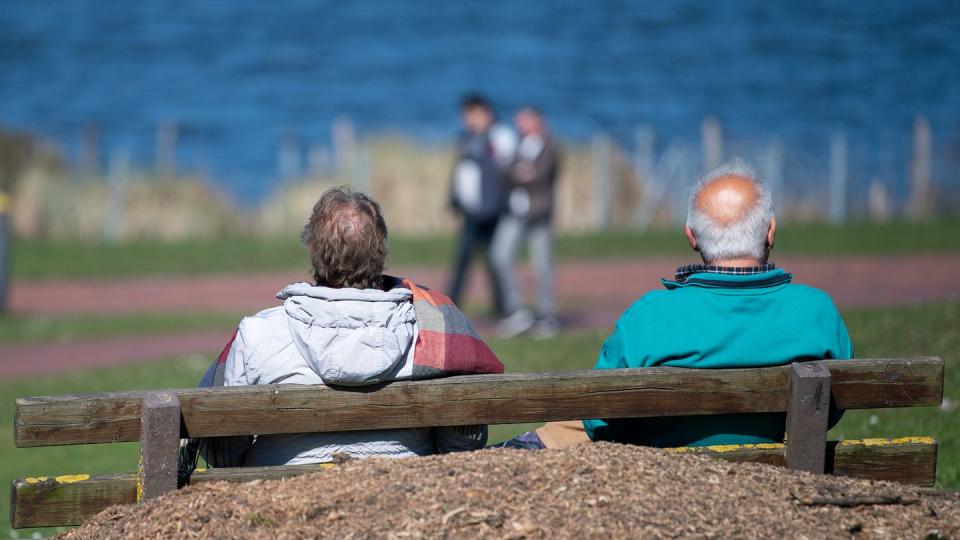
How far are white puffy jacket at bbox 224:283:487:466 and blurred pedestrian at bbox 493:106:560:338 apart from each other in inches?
339

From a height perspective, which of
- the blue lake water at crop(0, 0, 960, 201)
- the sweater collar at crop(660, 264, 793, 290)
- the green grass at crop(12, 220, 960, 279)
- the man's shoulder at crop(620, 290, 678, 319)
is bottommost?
the green grass at crop(12, 220, 960, 279)

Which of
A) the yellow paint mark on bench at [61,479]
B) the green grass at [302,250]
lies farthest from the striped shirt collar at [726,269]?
the green grass at [302,250]

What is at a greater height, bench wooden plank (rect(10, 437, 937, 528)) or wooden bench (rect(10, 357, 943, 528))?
wooden bench (rect(10, 357, 943, 528))

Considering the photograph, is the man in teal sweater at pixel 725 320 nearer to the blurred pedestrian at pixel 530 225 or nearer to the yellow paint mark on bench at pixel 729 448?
the yellow paint mark on bench at pixel 729 448

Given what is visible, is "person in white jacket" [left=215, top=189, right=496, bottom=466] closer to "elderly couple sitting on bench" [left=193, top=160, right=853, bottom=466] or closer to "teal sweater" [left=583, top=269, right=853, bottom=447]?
"elderly couple sitting on bench" [left=193, top=160, right=853, bottom=466]

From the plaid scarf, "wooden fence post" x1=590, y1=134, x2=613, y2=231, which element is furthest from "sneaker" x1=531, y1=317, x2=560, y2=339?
"wooden fence post" x1=590, y1=134, x2=613, y2=231

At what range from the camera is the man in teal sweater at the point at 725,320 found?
4.01 m

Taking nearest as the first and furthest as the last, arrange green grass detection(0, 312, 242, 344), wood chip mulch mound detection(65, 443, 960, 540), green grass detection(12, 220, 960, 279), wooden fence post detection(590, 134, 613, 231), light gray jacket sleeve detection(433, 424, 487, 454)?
wood chip mulch mound detection(65, 443, 960, 540), light gray jacket sleeve detection(433, 424, 487, 454), green grass detection(0, 312, 242, 344), green grass detection(12, 220, 960, 279), wooden fence post detection(590, 134, 613, 231)

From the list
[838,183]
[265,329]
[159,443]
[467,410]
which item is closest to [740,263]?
[467,410]

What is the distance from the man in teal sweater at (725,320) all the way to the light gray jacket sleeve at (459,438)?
379 mm

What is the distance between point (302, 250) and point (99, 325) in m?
6.47

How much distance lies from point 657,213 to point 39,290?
12324 millimetres

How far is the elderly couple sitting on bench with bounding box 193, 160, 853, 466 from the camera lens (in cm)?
395

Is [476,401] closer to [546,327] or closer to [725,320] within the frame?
[725,320]
